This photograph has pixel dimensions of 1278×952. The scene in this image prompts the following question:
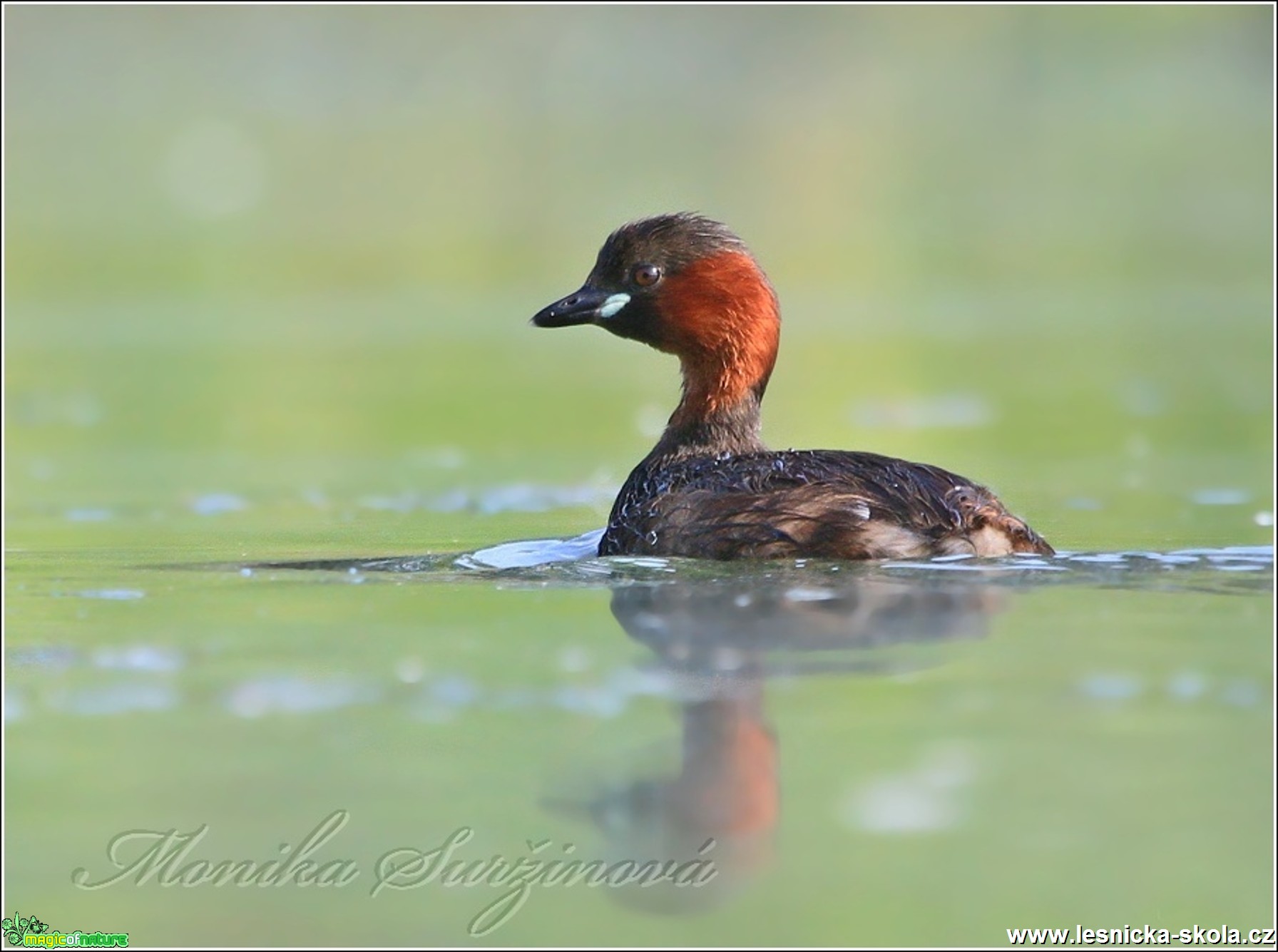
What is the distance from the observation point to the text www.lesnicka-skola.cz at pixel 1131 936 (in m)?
4.70

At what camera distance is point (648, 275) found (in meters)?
9.52

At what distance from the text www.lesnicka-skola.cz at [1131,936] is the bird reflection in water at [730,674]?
619 millimetres

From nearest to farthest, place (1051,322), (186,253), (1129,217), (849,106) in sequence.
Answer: (1051,322), (186,253), (1129,217), (849,106)

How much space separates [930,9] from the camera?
1569 inches

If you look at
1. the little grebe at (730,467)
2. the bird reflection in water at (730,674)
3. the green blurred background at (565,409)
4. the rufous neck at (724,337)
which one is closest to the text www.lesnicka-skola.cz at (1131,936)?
the green blurred background at (565,409)

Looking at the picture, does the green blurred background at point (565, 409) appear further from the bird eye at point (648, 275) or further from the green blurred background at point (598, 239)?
the bird eye at point (648, 275)

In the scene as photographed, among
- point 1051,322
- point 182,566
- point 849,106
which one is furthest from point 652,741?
point 849,106

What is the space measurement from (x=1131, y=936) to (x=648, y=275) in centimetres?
514

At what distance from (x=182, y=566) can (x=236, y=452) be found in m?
4.06

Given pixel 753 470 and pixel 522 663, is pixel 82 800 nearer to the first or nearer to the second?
pixel 522 663

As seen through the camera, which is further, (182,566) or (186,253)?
(186,253)

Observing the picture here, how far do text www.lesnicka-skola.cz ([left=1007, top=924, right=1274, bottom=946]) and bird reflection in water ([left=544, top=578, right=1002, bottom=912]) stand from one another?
2.03 ft

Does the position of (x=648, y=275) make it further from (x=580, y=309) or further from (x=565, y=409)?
(x=565, y=409)

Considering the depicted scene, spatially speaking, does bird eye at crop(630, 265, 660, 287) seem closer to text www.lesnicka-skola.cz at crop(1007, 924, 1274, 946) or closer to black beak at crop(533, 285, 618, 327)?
black beak at crop(533, 285, 618, 327)
